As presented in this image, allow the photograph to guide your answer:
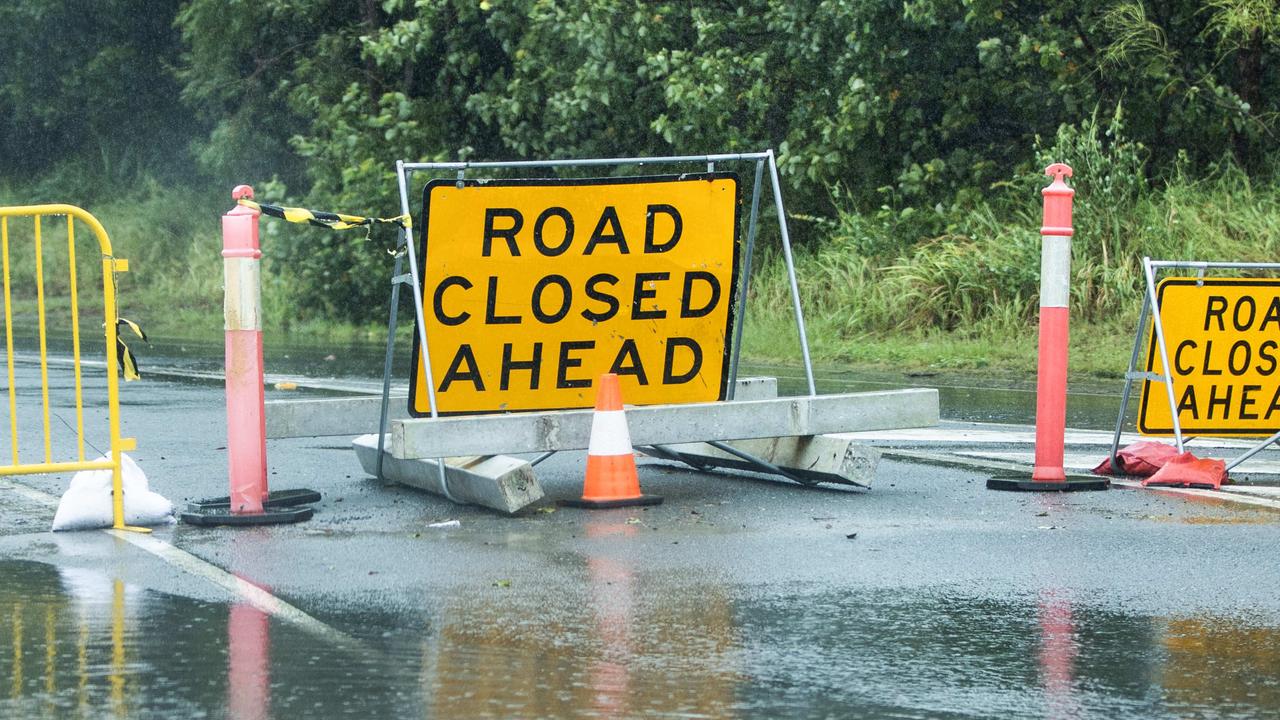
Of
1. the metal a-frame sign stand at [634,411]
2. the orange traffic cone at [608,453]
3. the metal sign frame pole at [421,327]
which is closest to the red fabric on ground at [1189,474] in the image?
the metal a-frame sign stand at [634,411]

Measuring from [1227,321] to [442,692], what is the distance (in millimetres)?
6259

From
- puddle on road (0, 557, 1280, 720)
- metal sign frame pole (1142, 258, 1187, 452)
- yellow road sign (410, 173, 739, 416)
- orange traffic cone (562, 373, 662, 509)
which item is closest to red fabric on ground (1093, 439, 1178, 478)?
metal sign frame pole (1142, 258, 1187, 452)

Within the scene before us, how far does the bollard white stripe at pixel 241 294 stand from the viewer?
8.12 m

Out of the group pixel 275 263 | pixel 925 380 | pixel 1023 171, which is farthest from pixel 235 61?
pixel 925 380

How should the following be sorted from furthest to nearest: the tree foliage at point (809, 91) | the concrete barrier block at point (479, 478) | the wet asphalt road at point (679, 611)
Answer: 1. the tree foliage at point (809, 91)
2. the concrete barrier block at point (479, 478)
3. the wet asphalt road at point (679, 611)

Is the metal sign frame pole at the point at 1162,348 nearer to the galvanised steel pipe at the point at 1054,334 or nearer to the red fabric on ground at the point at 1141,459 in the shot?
the red fabric on ground at the point at 1141,459

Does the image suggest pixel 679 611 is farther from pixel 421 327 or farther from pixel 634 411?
pixel 421 327

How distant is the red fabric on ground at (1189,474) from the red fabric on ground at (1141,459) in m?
0.24

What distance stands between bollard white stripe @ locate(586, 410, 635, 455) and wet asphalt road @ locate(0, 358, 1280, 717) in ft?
0.97

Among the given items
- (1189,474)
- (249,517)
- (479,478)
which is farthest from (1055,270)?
(249,517)

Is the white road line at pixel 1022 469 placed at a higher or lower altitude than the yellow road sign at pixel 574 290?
lower

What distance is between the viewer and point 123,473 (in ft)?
26.7

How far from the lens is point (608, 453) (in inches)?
336

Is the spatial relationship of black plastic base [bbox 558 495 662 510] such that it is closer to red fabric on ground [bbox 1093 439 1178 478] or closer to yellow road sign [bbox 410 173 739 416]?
yellow road sign [bbox 410 173 739 416]
